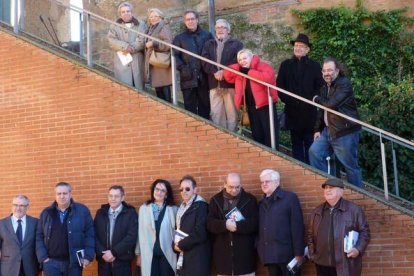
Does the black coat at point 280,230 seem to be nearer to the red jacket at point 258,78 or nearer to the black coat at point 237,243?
the black coat at point 237,243

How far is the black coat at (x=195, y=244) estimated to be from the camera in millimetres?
7191

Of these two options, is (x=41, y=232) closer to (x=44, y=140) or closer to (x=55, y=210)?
(x=55, y=210)

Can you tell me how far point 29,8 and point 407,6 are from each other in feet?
27.4

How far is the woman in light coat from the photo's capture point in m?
8.86

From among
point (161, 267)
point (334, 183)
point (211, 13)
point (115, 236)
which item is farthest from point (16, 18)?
point (334, 183)

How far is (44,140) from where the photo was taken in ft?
30.1

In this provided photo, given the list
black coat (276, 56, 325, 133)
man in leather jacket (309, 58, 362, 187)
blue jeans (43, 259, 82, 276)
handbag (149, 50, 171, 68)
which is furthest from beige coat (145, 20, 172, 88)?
blue jeans (43, 259, 82, 276)

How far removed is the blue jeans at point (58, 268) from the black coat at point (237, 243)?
5.66ft

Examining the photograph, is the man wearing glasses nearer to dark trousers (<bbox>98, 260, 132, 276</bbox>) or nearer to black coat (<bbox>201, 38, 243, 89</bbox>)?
dark trousers (<bbox>98, 260, 132, 276</bbox>)

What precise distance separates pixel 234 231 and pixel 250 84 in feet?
6.40

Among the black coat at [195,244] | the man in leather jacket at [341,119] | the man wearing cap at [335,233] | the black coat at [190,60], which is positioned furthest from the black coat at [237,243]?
the black coat at [190,60]

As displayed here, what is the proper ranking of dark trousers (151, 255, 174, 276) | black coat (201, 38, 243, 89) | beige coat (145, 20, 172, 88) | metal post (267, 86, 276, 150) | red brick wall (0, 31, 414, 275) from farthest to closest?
1. beige coat (145, 20, 172, 88)
2. black coat (201, 38, 243, 89)
3. metal post (267, 86, 276, 150)
4. dark trousers (151, 255, 174, 276)
5. red brick wall (0, 31, 414, 275)

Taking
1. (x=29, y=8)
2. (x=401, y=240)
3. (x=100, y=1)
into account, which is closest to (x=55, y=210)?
(x=401, y=240)

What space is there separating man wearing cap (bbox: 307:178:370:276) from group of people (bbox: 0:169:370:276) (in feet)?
0.03
